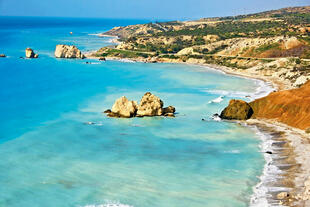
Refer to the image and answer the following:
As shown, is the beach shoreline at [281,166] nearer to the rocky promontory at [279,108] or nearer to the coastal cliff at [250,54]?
the rocky promontory at [279,108]

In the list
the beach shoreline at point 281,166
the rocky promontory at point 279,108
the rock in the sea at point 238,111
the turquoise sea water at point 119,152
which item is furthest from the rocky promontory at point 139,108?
the beach shoreline at point 281,166

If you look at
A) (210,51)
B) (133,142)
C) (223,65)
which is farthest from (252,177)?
(210,51)

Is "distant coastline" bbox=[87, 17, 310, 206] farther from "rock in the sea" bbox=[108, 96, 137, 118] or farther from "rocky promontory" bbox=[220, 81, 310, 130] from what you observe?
"rock in the sea" bbox=[108, 96, 137, 118]

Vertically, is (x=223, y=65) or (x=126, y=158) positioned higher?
(x=223, y=65)

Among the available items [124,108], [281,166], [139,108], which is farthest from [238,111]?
[281,166]

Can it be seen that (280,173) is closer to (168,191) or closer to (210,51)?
(168,191)

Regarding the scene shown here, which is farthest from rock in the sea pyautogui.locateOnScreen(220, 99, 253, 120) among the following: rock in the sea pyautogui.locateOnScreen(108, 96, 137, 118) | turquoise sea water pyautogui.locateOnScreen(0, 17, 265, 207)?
rock in the sea pyautogui.locateOnScreen(108, 96, 137, 118)
